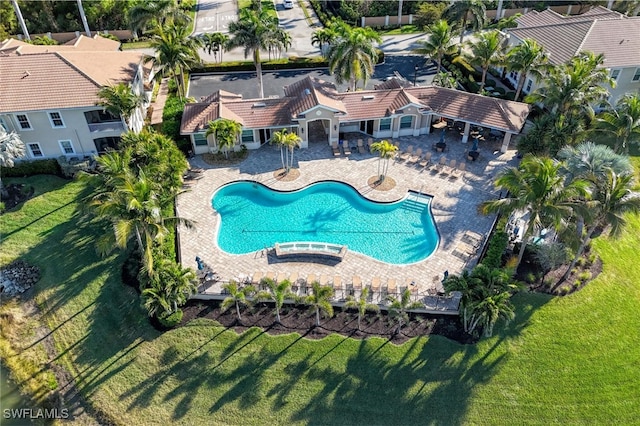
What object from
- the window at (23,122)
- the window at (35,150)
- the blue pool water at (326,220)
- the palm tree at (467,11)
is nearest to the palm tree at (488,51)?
the palm tree at (467,11)

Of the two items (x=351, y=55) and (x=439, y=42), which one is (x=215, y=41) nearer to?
(x=351, y=55)

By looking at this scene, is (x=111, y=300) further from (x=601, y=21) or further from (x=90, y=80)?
(x=601, y=21)

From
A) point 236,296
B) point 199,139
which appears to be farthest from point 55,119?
point 236,296

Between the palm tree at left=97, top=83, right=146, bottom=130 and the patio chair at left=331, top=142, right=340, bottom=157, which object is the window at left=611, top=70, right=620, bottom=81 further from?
the palm tree at left=97, top=83, right=146, bottom=130

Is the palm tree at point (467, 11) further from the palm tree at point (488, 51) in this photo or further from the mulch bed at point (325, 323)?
the mulch bed at point (325, 323)

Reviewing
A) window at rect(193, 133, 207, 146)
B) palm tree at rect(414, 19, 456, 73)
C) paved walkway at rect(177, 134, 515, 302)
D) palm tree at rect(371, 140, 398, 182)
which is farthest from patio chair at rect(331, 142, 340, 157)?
palm tree at rect(414, 19, 456, 73)

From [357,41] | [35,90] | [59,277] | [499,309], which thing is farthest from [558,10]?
[59,277]
